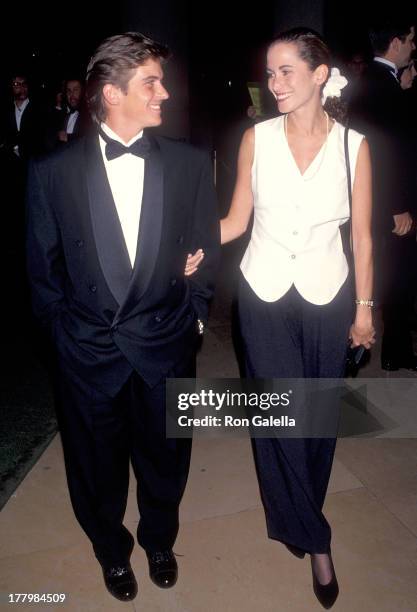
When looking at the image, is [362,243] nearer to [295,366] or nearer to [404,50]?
[295,366]

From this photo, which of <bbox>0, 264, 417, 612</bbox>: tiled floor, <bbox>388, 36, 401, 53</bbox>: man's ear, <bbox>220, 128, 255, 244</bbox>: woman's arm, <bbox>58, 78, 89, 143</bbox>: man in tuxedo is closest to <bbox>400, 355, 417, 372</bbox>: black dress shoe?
<bbox>0, 264, 417, 612</bbox>: tiled floor

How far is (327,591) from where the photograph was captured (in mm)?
2383

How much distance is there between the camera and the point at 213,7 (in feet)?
42.2

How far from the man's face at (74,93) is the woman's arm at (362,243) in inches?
303

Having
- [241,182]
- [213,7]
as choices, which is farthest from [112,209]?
[213,7]

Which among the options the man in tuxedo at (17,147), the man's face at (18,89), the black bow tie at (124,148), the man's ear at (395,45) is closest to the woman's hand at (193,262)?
the black bow tie at (124,148)

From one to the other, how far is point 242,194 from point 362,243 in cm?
54

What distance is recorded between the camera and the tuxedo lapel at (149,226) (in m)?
1.99

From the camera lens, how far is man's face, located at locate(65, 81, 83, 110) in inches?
355

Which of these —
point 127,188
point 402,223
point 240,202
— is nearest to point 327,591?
point 240,202

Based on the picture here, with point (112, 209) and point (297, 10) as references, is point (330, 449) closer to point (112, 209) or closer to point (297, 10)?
point (112, 209)

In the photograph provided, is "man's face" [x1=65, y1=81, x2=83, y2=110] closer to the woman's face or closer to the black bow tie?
the woman's face

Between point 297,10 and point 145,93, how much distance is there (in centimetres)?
563

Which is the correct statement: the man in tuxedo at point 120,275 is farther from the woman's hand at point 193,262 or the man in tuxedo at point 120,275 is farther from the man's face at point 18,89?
the man's face at point 18,89
